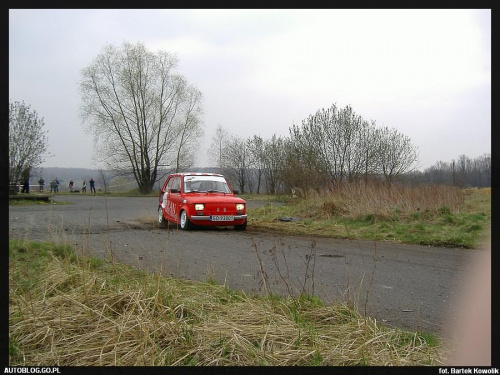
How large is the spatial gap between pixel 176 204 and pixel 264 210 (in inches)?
248

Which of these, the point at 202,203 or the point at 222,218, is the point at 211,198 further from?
the point at 222,218

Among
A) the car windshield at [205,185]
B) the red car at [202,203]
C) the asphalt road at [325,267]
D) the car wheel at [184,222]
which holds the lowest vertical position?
the asphalt road at [325,267]

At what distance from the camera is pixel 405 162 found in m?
31.2

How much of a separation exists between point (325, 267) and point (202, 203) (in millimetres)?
5787

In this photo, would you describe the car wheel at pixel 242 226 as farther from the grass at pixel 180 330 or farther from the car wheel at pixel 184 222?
the grass at pixel 180 330

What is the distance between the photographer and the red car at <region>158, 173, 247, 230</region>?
475 inches

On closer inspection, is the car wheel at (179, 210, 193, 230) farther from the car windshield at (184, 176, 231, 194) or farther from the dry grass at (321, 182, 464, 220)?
the dry grass at (321, 182, 464, 220)

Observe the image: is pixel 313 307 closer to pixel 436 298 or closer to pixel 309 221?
pixel 436 298

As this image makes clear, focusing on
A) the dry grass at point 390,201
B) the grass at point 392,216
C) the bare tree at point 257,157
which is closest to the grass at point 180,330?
the grass at point 392,216

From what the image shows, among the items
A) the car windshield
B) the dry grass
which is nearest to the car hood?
the car windshield

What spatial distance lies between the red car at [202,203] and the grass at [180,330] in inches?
289

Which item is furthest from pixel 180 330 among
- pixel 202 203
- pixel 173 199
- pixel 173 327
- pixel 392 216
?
pixel 392 216

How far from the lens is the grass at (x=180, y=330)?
3141 millimetres

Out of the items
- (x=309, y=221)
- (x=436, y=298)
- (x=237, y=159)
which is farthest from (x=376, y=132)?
(x=436, y=298)
